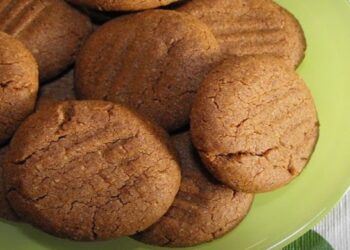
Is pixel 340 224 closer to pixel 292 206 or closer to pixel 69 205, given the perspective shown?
pixel 292 206

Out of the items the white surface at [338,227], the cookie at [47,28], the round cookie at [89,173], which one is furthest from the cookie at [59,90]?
the white surface at [338,227]

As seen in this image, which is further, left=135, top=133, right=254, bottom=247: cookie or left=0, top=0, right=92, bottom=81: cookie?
left=0, top=0, right=92, bottom=81: cookie

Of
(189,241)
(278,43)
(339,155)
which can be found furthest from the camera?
(278,43)

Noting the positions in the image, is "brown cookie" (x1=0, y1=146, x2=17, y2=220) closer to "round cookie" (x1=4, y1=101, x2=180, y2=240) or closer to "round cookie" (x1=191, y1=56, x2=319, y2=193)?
"round cookie" (x1=4, y1=101, x2=180, y2=240)

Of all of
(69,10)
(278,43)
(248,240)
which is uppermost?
(69,10)

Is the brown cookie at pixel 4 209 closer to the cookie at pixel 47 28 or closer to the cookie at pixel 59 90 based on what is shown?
the cookie at pixel 59 90

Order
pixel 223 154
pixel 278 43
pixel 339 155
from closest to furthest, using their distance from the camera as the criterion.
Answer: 1. pixel 223 154
2. pixel 339 155
3. pixel 278 43

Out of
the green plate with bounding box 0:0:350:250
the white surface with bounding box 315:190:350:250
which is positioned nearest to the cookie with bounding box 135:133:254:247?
the green plate with bounding box 0:0:350:250

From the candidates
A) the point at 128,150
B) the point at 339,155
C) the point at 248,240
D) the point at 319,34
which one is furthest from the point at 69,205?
the point at 319,34
